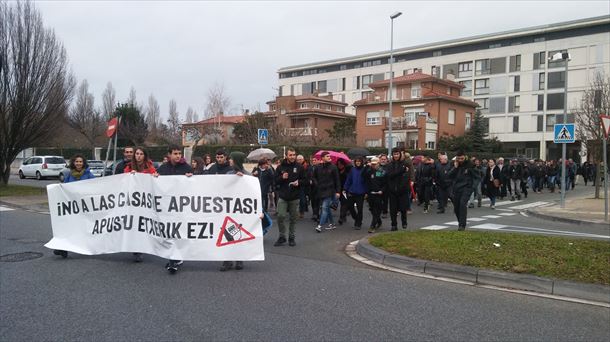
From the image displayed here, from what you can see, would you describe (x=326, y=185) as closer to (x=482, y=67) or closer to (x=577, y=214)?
(x=577, y=214)

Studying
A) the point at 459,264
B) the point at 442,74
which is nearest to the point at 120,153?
the point at 442,74

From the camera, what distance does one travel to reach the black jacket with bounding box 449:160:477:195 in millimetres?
10078

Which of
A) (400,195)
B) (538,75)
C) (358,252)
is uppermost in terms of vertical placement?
(538,75)

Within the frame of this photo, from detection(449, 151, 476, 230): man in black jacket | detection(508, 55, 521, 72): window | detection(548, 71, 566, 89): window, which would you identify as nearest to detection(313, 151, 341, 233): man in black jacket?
detection(449, 151, 476, 230): man in black jacket

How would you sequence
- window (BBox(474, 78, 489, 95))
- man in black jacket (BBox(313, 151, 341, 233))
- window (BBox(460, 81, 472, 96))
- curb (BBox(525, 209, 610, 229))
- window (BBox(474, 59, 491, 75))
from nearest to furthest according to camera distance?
man in black jacket (BBox(313, 151, 341, 233)) < curb (BBox(525, 209, 610, 229)) < window (BBox(474, 59, 491, 75)) < window (BBox(474, 78, 489, 95)) < window (BBox(460, 81, 472, 96))

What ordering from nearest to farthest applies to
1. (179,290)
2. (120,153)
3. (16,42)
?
(179,290), (16,42), (120,153)

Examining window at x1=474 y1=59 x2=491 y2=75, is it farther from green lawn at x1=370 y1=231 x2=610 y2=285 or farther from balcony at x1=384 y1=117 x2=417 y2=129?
green lawn at x1=370 y1=231 x2=610 y2=285

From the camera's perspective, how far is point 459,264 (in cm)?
715

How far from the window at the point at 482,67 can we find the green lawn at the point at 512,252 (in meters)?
64.0

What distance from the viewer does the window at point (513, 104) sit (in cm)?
6531

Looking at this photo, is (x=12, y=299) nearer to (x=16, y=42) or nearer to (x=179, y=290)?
(x=179, y=290)

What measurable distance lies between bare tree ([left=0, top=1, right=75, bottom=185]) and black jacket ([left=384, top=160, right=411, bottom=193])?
679 inches

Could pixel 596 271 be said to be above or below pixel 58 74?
below

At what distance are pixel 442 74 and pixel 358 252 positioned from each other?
67380 mm
